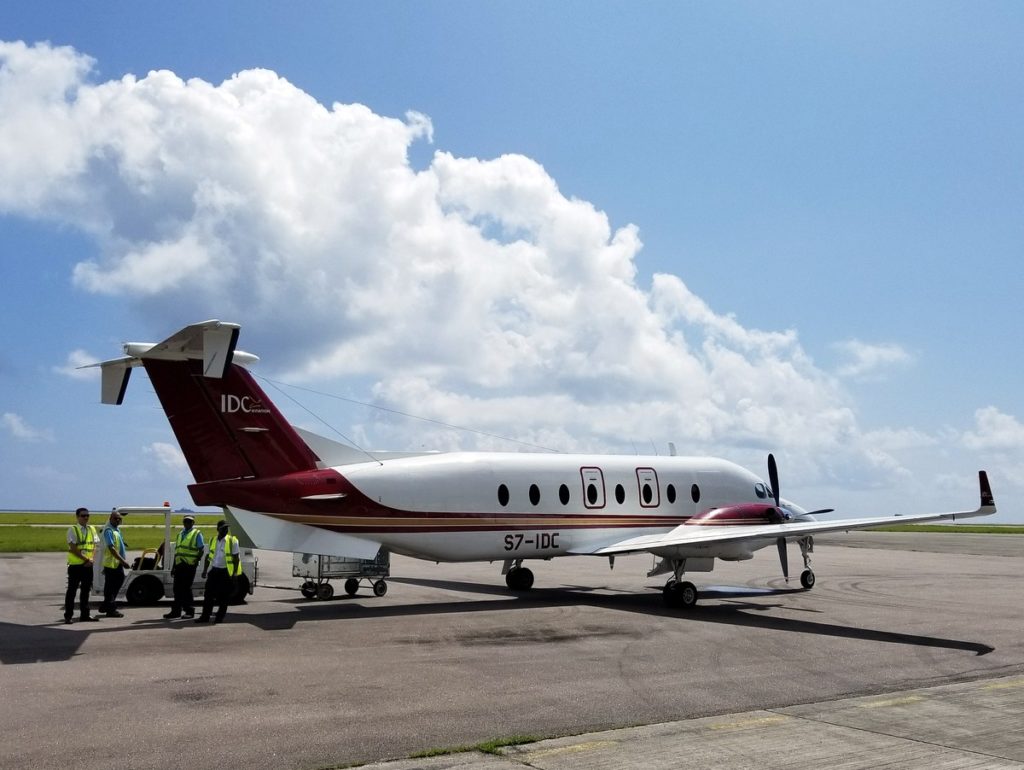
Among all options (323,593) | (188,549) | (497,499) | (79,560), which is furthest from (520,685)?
(323,593)

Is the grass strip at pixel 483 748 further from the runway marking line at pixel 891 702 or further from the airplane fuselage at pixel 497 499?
the airplane fuselage at pixel 497 499

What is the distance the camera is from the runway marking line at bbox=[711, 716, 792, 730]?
8.25 meters

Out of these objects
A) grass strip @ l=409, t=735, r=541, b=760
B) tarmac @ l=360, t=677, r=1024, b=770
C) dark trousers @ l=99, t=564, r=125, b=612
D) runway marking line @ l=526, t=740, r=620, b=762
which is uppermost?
dark trousers @ l=99, t=564, r=125, b=612

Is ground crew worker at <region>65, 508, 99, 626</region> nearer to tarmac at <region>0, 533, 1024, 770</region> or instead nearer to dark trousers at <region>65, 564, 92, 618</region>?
dark trousers at <region>65, 564, 92, 618</region>

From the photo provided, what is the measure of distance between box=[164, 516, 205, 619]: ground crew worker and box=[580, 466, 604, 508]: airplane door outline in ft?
30.1

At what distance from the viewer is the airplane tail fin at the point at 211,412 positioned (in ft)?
55.9

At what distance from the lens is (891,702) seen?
9.51 m

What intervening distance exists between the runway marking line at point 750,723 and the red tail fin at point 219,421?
11.5 m

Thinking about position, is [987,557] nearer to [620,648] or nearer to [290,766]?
[620,648]

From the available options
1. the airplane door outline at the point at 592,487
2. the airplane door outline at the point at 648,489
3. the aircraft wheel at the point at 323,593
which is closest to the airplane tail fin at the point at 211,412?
the aircraft wheel at the point at 323,593

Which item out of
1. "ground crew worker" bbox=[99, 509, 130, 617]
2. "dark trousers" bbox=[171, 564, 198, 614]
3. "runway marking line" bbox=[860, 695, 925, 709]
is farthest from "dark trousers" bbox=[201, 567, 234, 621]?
"runway marking line" bbox=[860, 695, 925, 709]

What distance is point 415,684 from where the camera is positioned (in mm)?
10242

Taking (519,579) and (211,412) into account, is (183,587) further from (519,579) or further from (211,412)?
(519,579)

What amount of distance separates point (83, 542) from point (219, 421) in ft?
10.9
